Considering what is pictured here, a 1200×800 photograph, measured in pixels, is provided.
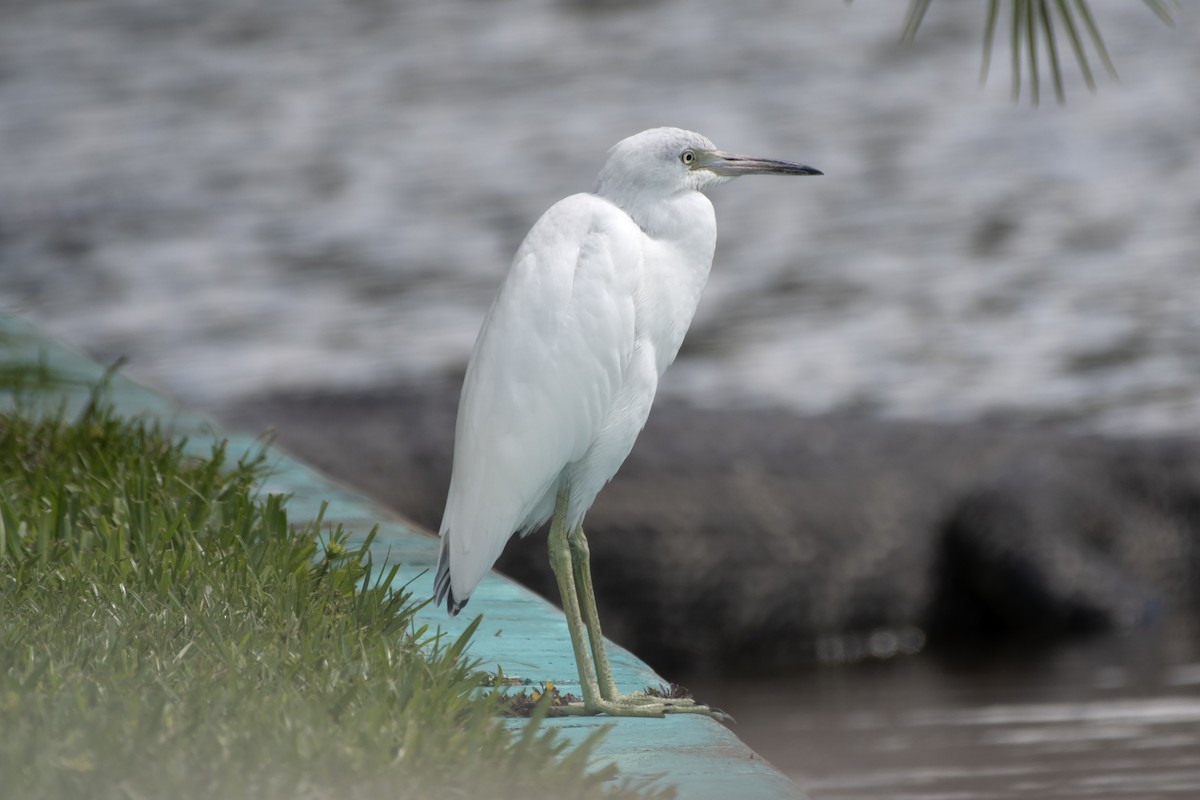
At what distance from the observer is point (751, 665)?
5.49 metres

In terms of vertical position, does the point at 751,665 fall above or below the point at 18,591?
below

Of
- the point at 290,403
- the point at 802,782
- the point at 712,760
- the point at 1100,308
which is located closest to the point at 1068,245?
the point at 1100,308

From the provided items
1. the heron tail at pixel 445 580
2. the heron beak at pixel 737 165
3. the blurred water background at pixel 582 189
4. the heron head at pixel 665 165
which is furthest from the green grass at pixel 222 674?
the blurred water background at pixel 582 189

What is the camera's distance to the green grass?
1.94 meters

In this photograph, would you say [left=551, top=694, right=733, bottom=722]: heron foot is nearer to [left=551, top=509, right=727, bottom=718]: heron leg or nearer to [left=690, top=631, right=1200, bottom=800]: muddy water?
[left=551, top=509, right=727, bottom=718]: heron leg

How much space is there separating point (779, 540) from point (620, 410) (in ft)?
9.59

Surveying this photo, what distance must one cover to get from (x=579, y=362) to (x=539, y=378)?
0.07 metres

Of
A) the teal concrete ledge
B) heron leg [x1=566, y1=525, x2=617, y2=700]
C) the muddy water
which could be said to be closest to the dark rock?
the muddy water

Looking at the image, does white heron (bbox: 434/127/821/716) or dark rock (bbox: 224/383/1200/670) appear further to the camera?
dark rock (bbox: 224/383/1200/670)

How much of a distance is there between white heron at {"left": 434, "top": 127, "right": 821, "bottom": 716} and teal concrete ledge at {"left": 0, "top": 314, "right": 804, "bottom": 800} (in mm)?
124

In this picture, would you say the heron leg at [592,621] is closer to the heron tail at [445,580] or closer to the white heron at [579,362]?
the white heron at [579,362]

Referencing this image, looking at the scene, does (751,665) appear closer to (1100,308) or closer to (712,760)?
(712,760)

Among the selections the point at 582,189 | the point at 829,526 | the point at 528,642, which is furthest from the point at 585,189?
the point at 528,642

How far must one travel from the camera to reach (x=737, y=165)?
9.15ft
